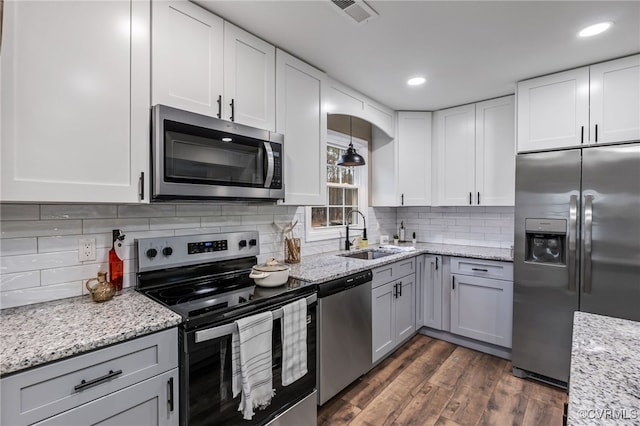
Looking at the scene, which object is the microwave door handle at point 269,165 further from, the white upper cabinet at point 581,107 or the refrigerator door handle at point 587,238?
the refrigerator door handle at point 587,238

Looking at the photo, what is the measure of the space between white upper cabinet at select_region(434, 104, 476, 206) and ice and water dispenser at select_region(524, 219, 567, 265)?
2.91 ft

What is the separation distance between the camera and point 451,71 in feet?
8.43

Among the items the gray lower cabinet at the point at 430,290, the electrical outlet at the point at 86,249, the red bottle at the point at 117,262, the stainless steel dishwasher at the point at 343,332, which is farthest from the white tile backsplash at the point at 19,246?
the gray lower cabinet at the point at 430,290

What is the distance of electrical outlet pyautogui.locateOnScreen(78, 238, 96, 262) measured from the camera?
1571 millimetres

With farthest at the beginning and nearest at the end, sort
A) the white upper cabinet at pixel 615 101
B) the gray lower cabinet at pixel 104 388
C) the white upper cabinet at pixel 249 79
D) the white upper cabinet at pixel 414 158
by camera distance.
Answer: the white upper cabinet at pixel 414 158
the white upper cabinet at pixel 615 101
the white upper cabinet at pixel 249 79
the gray lower cabinet at pixel 104 388

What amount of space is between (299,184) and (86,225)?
1.30 metres

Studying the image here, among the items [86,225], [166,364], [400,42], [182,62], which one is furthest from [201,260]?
[400,42]

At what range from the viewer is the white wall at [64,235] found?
1.40 meters

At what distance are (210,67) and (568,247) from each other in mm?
2791

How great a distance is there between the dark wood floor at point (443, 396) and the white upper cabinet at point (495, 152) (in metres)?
1.60

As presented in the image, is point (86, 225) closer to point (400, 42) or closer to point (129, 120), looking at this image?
point (129, 120)

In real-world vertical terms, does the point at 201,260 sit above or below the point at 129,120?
below

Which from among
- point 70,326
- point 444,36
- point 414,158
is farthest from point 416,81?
point 70,326

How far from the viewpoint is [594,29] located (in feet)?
6.40
